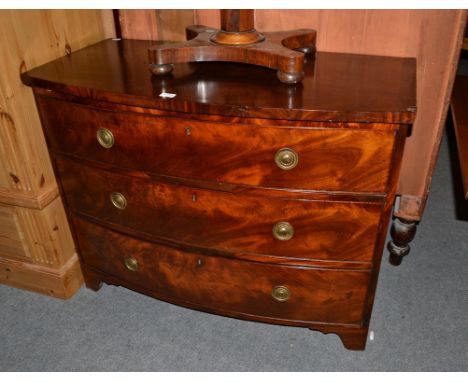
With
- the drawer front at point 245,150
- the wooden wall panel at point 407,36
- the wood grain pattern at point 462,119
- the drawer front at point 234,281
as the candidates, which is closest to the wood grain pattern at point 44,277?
the drawer front at point 234,281

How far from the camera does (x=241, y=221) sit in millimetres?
1261

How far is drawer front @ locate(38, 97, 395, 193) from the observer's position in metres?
1.07

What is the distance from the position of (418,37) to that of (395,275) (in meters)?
0.94

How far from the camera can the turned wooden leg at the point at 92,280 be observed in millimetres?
1727

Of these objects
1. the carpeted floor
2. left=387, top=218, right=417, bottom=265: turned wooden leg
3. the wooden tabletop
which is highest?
the wooden tabletop

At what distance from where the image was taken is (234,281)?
55.4 inches

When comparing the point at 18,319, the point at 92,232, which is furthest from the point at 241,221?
the point at 18,319

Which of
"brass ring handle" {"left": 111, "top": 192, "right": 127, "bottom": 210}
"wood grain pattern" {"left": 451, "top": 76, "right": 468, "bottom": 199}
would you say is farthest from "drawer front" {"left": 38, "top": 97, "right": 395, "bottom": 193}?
"wood grain pattern" {"left": 451, "top": 76, "right": 468, "bottom": 199}

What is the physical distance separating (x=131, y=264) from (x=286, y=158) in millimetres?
698

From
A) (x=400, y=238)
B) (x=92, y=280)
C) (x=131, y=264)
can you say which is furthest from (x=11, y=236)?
(x=400, y=238)

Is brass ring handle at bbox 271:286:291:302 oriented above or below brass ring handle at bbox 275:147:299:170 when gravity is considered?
below

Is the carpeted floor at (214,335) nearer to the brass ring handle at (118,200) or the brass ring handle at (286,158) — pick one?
the brass ring handle at (118,200)

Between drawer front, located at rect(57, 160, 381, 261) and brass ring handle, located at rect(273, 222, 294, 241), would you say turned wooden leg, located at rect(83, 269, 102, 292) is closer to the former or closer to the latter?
drawer front, located at rect(57, 160, 381, 261)
